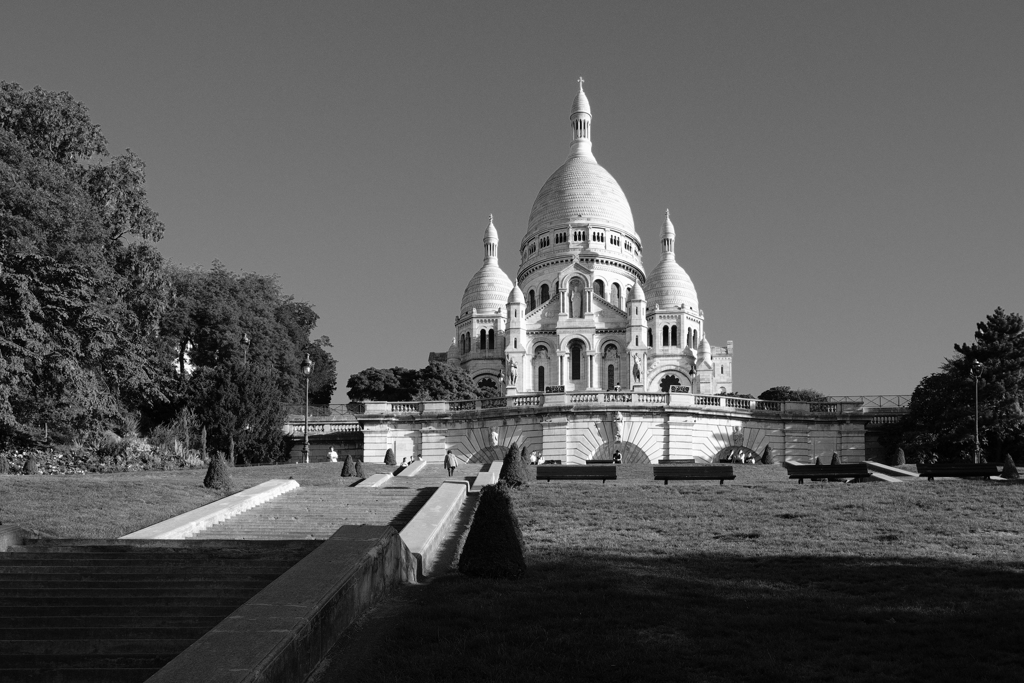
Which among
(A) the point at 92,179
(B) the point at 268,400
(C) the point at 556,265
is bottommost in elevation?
(B) the point at 268,400

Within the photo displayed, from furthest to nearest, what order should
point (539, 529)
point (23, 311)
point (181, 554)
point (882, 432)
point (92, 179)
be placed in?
point (882, 432), point (92, 179), point (23, 311), point (539, 529), point (181, 554)

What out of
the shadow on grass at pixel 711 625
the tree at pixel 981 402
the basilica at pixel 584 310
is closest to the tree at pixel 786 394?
the basilica at pixel 584 310

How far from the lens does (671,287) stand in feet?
332

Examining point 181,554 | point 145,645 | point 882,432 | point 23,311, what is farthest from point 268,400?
point 145,645

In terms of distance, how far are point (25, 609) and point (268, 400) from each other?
3667 cm

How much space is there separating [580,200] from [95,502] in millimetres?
89746

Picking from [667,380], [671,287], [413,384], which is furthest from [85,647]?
[671,287]

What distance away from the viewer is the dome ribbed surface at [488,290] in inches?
4038

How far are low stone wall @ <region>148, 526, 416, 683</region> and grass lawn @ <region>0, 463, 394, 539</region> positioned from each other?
19.2ft

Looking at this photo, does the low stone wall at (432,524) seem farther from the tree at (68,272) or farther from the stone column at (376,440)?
the stone column at (376,440)

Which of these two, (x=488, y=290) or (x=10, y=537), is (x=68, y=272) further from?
(x=488, y=290)

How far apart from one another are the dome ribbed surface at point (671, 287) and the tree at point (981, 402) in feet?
179

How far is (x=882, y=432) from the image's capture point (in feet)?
154

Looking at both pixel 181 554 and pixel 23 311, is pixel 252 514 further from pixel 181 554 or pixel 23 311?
pixel 23 311
